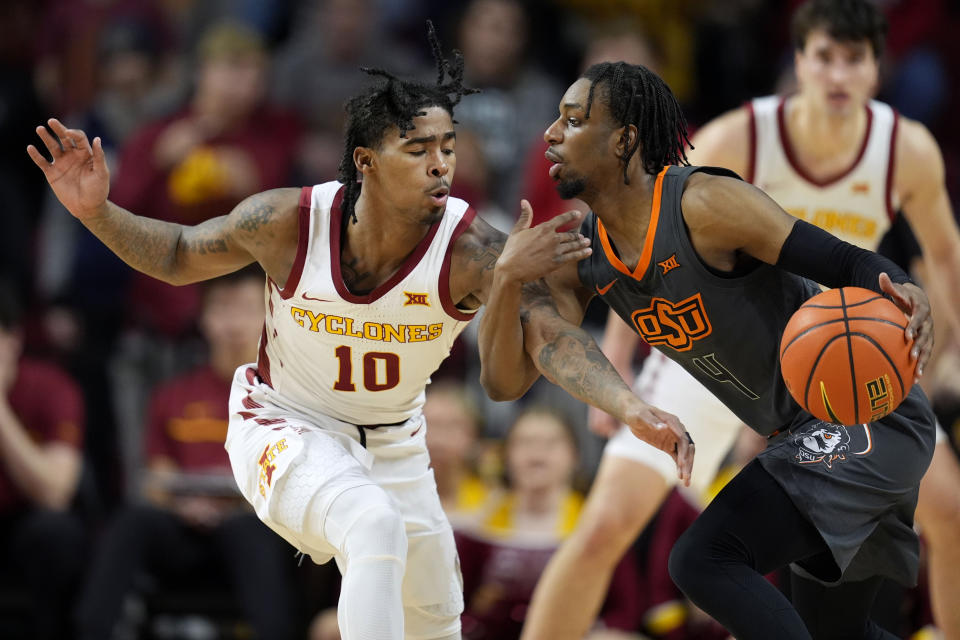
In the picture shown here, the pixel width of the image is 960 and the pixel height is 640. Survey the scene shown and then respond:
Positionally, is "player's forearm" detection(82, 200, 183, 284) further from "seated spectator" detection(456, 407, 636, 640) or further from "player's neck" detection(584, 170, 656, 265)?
"seated spectator" detection(456, 407, 636, 640)

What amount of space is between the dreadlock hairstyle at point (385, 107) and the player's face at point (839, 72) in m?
1.60

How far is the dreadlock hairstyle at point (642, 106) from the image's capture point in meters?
4.30

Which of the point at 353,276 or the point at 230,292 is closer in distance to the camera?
the point at 353,276

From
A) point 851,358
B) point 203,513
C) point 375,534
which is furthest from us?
point 203,513

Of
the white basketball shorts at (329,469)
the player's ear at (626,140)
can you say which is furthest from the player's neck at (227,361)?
the player's ear at (626,140)

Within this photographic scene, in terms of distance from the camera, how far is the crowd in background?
682cm

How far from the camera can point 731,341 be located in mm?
4250

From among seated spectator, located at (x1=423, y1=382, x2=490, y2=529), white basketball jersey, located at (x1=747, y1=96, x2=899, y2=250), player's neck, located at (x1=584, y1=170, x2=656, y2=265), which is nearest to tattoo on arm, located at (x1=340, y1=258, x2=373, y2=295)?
player's neck, located at (x1=584, y1=170, x2=656, y2=265)

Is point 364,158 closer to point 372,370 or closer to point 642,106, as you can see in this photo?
point 372,370

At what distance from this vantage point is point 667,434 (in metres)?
3.74

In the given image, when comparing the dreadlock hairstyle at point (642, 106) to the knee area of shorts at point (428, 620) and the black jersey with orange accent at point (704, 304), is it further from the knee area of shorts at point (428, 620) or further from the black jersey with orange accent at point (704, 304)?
the knee area of shorts at point (428, 620)

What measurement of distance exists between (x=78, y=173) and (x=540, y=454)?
2.92 meters

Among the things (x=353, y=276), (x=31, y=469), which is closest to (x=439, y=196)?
(x=353, y=276)

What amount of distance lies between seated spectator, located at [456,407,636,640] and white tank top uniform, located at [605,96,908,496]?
133 centimetres
